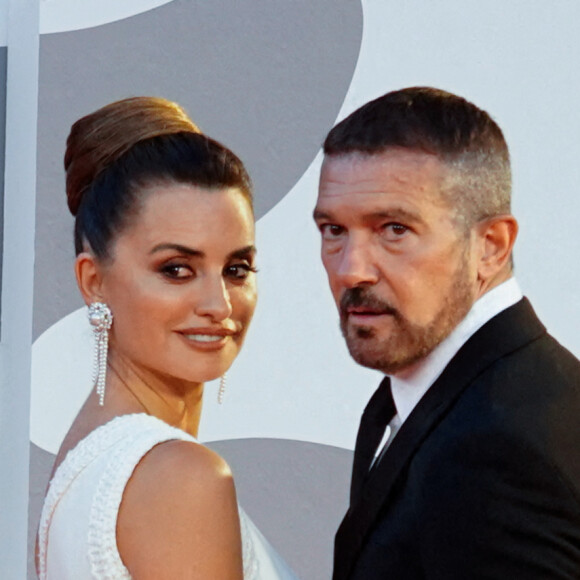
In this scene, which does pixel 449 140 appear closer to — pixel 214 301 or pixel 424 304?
pixel 424 304

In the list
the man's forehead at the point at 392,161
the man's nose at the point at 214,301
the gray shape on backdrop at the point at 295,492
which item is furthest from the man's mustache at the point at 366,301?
the gray shape on backdrop at the point at 295,492

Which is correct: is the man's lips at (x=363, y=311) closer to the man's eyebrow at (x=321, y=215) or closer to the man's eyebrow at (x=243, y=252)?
the man's eyebrow at (x=321, y=215)

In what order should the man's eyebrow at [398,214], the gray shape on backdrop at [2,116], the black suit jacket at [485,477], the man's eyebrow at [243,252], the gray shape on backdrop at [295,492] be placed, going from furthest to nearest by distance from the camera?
the gray shape on backdrop at [2,116] → the gray shape on backdrop at [295,492] → the man's eyebrow at [243,252] → the man's eyebrow at [398,214] → the black suit jacket at [485,477]

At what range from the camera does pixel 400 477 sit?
6.38 feet

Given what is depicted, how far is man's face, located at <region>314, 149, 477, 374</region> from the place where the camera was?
2.00 meters

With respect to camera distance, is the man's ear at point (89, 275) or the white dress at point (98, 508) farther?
the man's ear at point (89, 275)

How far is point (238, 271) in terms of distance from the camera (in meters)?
2.40

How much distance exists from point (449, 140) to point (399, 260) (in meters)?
0.22

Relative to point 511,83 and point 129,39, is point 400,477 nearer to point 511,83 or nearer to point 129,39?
point 511,83

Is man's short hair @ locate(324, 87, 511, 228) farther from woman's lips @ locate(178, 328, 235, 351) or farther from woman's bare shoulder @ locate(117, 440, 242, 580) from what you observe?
woman's bare shoulder @ locate(117, 440, 242, 580)

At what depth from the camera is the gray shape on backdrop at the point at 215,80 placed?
3799mm

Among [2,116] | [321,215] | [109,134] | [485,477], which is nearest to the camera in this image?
[485,477]

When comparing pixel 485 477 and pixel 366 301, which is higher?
pixel 366 301

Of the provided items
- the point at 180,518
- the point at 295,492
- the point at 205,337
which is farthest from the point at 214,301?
the point at 295,492
